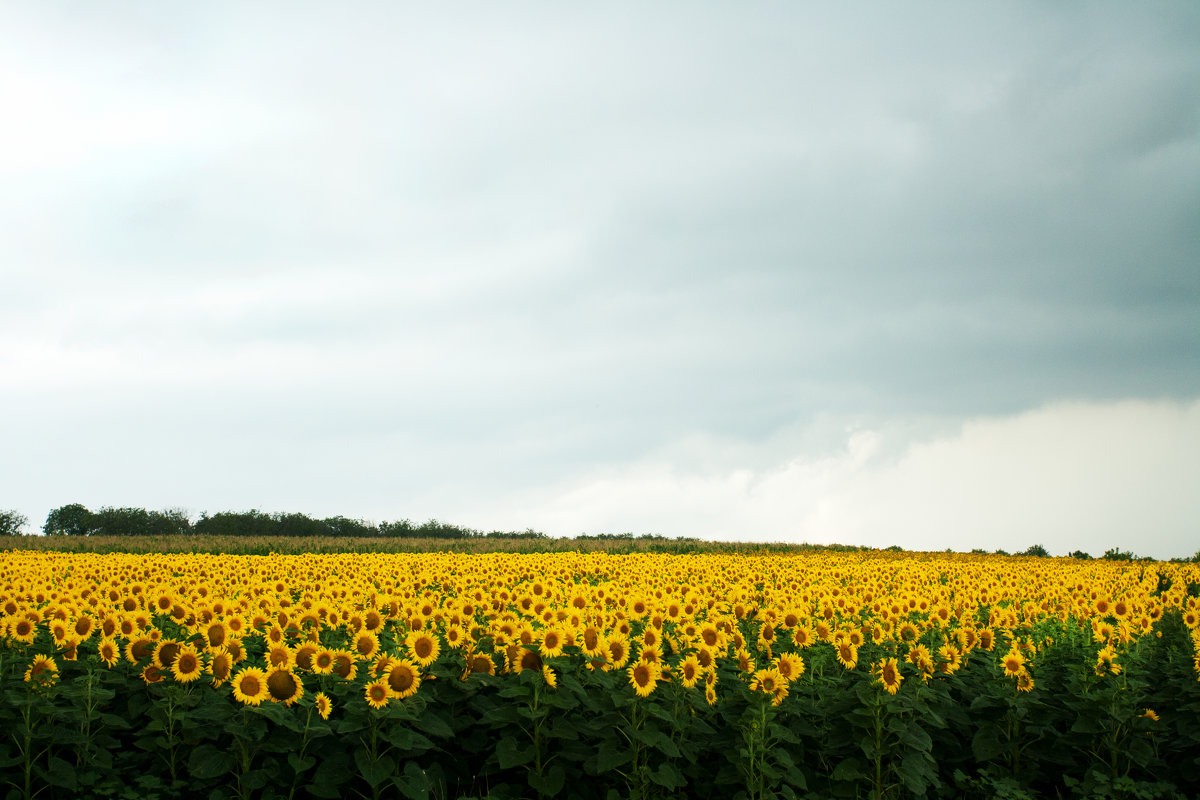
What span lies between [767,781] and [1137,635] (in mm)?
7065

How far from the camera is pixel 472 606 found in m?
11.1

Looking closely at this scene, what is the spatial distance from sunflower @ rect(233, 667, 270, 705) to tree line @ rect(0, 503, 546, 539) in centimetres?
6354

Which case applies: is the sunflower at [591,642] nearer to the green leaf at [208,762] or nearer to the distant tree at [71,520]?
the green leaf at [208,762]

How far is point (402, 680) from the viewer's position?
7812 millimetres

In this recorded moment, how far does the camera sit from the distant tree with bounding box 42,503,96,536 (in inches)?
3858

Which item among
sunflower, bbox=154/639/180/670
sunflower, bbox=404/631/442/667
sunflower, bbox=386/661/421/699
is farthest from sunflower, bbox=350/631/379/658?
sunflower, bbox=154/639/180/670

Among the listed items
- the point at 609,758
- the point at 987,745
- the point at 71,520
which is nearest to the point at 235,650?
the point at 609,758

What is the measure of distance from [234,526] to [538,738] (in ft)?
285

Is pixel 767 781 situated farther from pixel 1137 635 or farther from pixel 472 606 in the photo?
pixel 1137 635

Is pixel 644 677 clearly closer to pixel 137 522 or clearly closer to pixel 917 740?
pixel 917 740

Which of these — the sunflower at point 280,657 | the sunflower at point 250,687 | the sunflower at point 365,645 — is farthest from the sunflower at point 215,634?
the sunflower at point 365,645

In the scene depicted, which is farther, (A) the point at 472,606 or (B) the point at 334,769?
(A) the point at 472,606

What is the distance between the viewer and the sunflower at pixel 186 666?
8539 mm

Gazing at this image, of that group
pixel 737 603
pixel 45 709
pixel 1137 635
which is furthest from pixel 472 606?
pixel 1137 635
